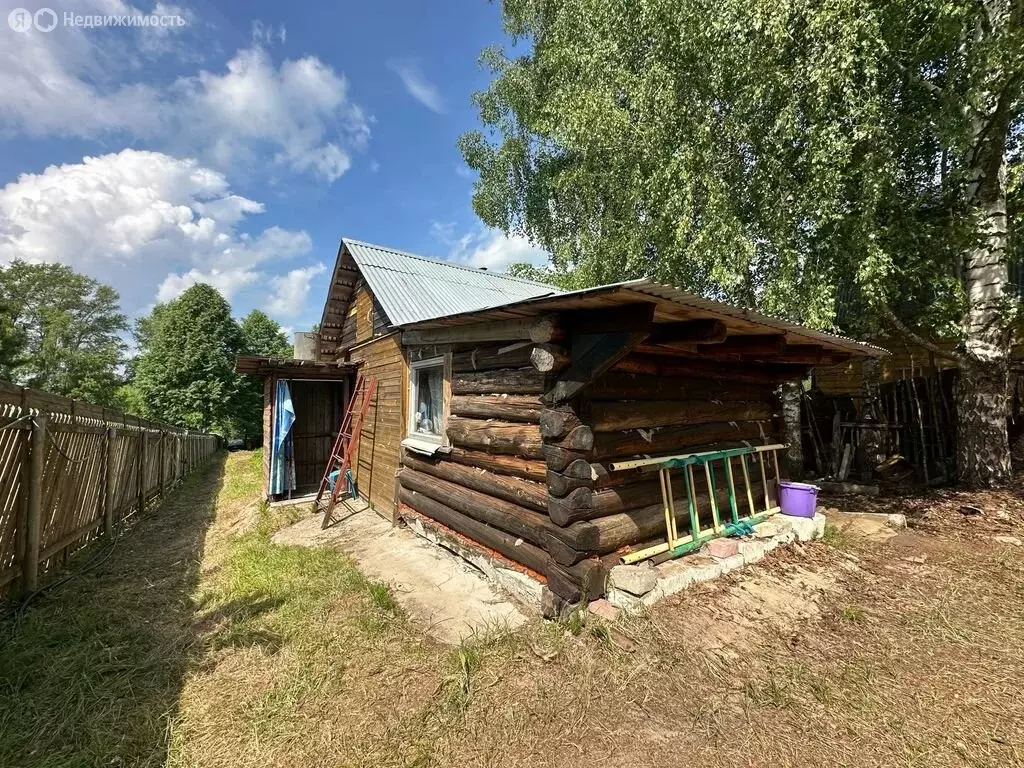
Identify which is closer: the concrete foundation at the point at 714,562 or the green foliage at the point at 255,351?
the concrete foundation at the point at 714,562

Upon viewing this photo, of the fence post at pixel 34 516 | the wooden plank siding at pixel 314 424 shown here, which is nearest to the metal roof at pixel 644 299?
the fence post at pixel 34 516

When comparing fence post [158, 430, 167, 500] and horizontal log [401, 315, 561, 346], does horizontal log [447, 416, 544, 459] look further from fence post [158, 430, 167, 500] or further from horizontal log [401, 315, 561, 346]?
fence post [158, 430, 167, 500]

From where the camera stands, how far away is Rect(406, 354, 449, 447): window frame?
19.5 feet

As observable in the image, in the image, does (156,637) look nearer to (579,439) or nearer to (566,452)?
(566,452)

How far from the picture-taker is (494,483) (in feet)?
16.2

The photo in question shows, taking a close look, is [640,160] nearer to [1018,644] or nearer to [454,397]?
[454,397]

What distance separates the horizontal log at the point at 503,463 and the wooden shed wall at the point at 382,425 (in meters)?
1.90

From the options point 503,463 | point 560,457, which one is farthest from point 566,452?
point 503,463

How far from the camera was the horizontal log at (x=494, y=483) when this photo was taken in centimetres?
435

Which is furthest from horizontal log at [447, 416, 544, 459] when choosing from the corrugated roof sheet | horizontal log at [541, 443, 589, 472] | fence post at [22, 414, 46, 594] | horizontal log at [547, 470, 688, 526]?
fence post at [22, 414, 46, 594]

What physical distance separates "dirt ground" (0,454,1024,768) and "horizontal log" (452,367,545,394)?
7.19ft

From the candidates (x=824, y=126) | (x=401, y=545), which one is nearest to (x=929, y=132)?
(x=824, y=126)

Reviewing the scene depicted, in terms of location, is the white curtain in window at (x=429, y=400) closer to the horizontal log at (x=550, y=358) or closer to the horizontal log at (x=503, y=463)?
the horizontal log at (x=503, y=463)

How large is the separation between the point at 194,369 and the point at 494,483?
22.5m
